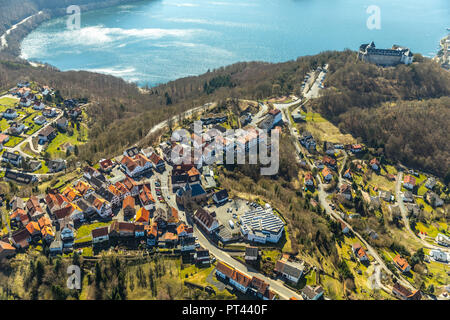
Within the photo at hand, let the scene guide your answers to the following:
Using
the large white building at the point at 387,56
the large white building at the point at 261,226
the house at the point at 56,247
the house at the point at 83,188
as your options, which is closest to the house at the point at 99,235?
the house at the point at 56,247

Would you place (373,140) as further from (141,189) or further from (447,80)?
(141,189)

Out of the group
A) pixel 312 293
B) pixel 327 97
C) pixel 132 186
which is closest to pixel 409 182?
pixel 327 97

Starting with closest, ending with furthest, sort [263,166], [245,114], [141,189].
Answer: [141,189], [263,166], [245,114]

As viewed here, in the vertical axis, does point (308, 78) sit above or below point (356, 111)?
above

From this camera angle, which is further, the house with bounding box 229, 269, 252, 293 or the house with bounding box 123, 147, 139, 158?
the house with bounding box 123, 147, 139, 158

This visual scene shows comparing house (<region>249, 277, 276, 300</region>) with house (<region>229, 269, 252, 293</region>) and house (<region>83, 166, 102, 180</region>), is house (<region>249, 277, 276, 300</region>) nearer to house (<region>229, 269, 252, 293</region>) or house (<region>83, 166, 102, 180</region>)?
house (<region>229, 269, 252, 293</region>)

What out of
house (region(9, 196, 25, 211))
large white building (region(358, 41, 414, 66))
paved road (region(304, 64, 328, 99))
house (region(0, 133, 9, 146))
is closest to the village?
house (region(9, 196, 25, 211))

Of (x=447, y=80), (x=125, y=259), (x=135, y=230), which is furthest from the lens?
(x=447, y=80)

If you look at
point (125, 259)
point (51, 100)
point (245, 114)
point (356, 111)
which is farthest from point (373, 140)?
point (51, 100)

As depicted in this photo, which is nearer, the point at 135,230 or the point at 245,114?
the point at 135,230
